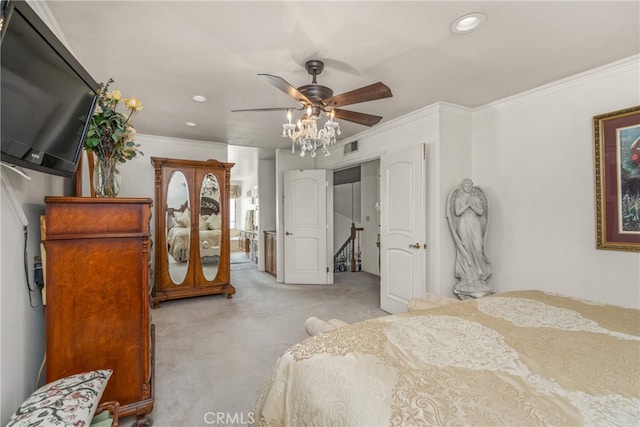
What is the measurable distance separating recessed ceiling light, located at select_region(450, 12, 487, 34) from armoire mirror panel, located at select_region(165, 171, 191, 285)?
3796 millimetres

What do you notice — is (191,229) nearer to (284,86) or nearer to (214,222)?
(214,222)

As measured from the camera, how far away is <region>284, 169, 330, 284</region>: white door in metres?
5.49

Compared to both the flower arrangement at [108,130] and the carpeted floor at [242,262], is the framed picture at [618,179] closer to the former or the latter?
the flower arrangement at [108,130]

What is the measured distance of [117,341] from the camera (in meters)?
1.75

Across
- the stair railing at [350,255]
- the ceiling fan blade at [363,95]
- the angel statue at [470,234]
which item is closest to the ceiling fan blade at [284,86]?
the ceiling fan blade at [363,95]

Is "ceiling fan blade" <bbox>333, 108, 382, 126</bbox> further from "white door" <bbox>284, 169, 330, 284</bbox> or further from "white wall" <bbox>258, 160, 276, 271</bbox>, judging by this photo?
"white wall" <bbox>258, 160, 276, 271</bbox>

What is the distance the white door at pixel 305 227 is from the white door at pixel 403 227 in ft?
5.31

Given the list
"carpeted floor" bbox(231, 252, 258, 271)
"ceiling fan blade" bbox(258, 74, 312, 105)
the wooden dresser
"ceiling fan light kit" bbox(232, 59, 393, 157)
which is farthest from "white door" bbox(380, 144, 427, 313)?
"carpeted floor" bbox(231, 252, 258, 271)

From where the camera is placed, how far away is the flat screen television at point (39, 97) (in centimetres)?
105

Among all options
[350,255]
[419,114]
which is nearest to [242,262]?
[350,255]

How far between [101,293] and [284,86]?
1.62 m

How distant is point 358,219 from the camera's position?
734 centimetres

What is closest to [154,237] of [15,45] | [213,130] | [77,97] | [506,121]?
[213,130]

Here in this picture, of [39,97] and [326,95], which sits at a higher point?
[326,95]
